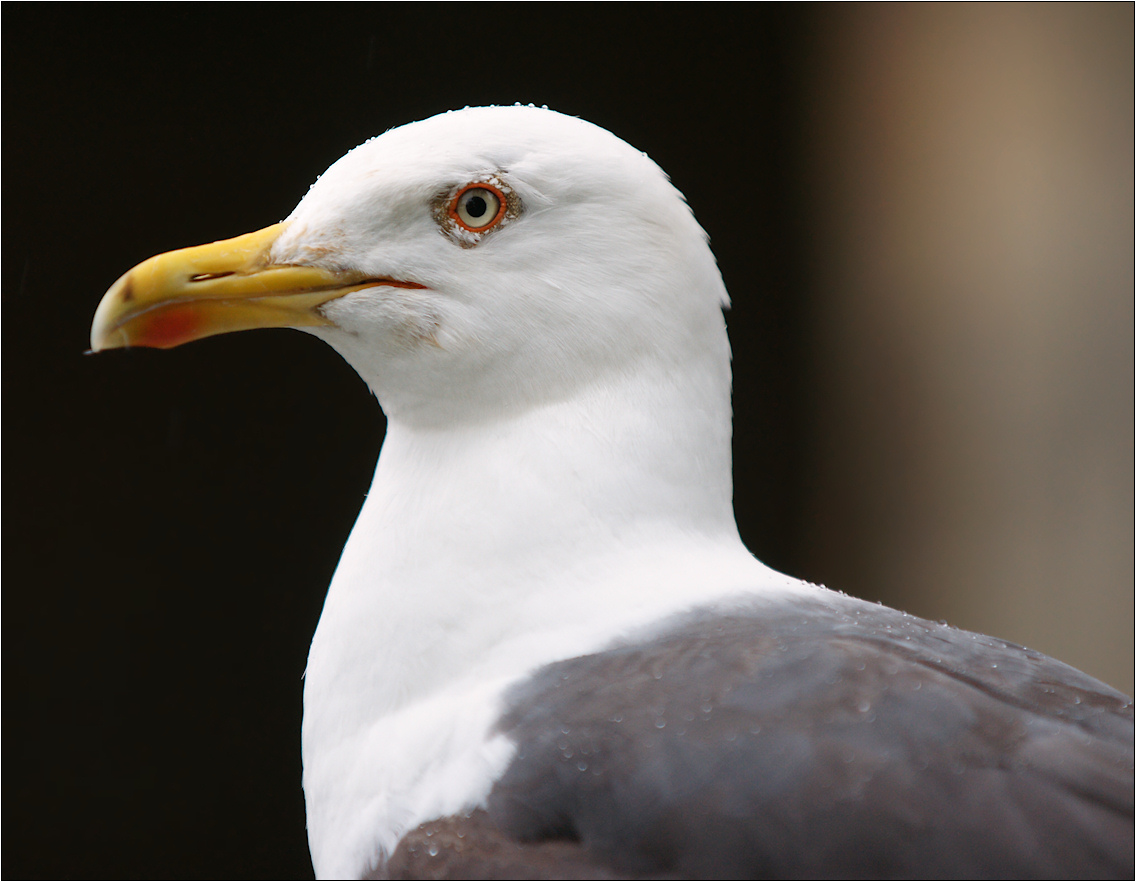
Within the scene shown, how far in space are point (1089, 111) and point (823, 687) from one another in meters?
2.80

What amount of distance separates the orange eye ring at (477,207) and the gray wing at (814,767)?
17.8 inches

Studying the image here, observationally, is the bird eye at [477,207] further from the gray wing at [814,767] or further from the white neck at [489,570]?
the gray wing at [814,767]

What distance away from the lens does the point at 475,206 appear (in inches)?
44.5

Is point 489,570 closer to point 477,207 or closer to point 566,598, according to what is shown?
point 566,598

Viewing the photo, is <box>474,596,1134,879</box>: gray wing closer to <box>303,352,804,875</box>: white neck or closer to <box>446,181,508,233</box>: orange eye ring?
<box>303,352,804,875</box>: white neck

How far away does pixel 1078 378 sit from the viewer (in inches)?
126

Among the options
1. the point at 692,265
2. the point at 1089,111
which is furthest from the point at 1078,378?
the point at 692,265

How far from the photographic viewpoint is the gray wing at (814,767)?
819mm

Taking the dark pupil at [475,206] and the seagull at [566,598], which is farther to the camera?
the dark pupil at [475,206]

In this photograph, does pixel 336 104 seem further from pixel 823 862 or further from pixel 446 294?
pixel 823 862

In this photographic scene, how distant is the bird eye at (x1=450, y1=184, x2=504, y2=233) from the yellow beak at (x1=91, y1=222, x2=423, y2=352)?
0.27ft

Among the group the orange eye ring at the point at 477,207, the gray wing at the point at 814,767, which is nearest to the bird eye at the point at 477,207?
the orange eye ring at the point at 477,207

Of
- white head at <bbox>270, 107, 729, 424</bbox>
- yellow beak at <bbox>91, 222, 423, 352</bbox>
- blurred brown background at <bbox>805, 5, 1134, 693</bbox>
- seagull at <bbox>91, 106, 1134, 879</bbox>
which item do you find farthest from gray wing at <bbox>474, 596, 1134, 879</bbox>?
blurred brown background at <bbox>805, 5, 1134, 693</bbox>

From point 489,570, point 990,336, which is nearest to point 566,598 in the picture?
point 489,570
